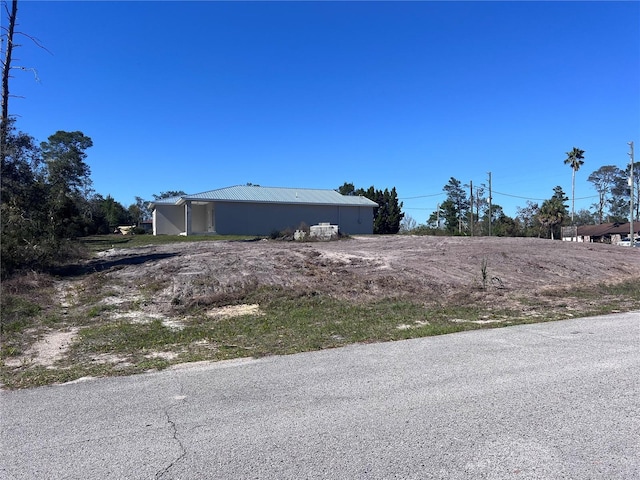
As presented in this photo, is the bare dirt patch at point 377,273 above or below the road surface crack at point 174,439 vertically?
above

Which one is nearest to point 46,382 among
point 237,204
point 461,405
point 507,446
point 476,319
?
point 461,405

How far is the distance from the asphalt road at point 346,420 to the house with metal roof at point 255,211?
102 feet

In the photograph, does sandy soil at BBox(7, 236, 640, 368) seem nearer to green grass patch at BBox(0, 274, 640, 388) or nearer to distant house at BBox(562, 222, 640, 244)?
green grass patch at BBox(0, 274, 640, 388)

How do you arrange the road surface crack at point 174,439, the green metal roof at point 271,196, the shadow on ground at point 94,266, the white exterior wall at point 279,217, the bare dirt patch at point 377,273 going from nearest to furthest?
the road surface crack at point 174,439 < the bare dirt patch at point 377,273 < the shadow on ground at point 94,266 < the green metal roof at point 271,196 < the white exterior wall at point 279,217

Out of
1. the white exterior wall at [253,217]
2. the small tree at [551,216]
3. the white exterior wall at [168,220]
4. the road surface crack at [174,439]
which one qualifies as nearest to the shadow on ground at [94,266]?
the road surface crack at [174,439]

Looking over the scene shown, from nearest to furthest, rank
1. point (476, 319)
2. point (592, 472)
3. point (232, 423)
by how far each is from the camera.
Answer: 1. point (592, 472)
2. point (232, 423)
3. point (476, 319)

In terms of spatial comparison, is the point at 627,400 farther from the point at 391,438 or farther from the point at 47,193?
the point at 47,193

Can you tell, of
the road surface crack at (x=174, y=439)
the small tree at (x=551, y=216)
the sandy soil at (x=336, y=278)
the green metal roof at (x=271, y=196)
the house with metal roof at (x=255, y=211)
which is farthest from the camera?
the small tree at (x=551, y=216)

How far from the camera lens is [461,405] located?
4.21 metres

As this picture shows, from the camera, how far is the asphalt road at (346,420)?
3168 mm

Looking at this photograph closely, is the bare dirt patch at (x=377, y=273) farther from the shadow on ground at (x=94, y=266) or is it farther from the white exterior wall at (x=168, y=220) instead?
the white exterior wall at (x=168, y=220)

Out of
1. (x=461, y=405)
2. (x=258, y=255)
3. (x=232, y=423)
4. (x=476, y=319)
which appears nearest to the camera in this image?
(x=232, y=423)

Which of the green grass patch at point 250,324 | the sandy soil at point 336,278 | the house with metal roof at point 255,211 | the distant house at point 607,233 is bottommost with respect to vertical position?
the green grass patch at point 250,324

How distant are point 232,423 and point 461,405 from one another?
203 centimetres
